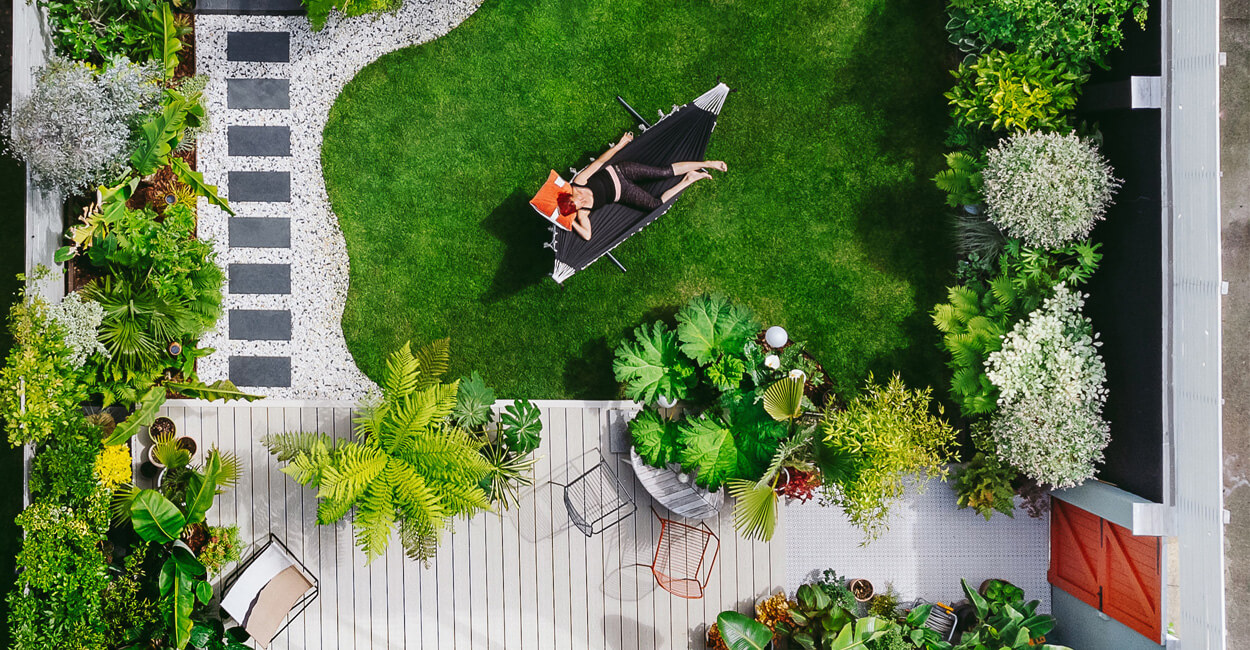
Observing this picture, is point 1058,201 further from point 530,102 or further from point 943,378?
point 530,102

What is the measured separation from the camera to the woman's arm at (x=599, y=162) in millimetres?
8281

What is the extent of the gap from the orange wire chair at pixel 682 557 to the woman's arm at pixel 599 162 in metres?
3.69

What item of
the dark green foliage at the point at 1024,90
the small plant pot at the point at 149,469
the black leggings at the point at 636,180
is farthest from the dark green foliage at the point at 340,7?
the dark green foliage at the point at 1024,90

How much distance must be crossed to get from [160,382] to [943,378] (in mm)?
8592

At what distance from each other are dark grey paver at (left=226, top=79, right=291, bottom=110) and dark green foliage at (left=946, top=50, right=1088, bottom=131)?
724cm

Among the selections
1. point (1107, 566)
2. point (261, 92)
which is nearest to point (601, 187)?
point (261, 92)

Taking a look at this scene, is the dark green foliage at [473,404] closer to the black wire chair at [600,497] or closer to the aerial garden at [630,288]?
the aerial garden at [630,288]

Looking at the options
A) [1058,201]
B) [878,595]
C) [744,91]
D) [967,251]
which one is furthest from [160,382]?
[1058,201]

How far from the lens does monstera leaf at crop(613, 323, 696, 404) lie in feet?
27.0

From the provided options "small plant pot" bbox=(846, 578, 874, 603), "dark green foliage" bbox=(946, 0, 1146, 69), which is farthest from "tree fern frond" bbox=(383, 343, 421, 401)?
"dark green foliage" bbox=(946, 0, 1146, 69)

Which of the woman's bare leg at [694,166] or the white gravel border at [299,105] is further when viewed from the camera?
the white gravel border at [299,105]

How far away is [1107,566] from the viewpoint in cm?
773

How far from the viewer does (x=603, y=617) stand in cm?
880

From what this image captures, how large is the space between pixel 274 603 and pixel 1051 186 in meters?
8.81
